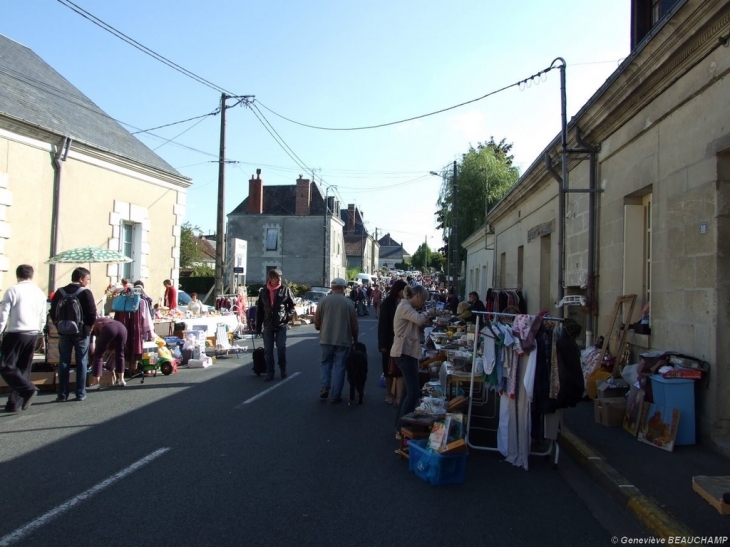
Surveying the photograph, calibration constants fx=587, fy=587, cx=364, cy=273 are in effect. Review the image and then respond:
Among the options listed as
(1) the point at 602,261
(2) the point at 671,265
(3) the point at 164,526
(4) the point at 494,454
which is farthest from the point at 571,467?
(1) the point at 602,261

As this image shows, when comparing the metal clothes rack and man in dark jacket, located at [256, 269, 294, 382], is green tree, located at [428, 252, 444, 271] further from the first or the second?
the metal clothes rack

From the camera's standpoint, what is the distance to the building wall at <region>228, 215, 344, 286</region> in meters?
53.2

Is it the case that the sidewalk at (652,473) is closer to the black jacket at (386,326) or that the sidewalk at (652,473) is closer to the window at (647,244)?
the window at (647,244)

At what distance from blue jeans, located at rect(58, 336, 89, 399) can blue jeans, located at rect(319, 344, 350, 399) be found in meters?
3.54

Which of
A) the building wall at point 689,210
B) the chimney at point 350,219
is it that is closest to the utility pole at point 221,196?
the building wall at point 689,210

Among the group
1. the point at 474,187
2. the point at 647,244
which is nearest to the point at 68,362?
the point at 647,244

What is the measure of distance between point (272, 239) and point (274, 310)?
43.5 m

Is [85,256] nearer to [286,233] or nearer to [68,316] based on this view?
[68,316]

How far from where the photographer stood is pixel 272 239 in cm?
5322

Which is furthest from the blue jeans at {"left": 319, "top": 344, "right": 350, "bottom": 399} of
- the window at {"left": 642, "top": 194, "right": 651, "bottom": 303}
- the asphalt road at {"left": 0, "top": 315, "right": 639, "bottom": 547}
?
the window at {"left": 642, "top": 194, "right": 651, "bottom": 303}

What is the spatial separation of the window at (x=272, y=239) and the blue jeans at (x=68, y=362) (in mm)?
44800

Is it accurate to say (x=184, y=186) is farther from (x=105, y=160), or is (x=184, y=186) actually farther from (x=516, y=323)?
(x=516, y=323)

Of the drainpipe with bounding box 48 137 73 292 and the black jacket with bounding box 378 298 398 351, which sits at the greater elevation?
the drainpipe with bounding box 48 137 73 292

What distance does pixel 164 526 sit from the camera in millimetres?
4047
